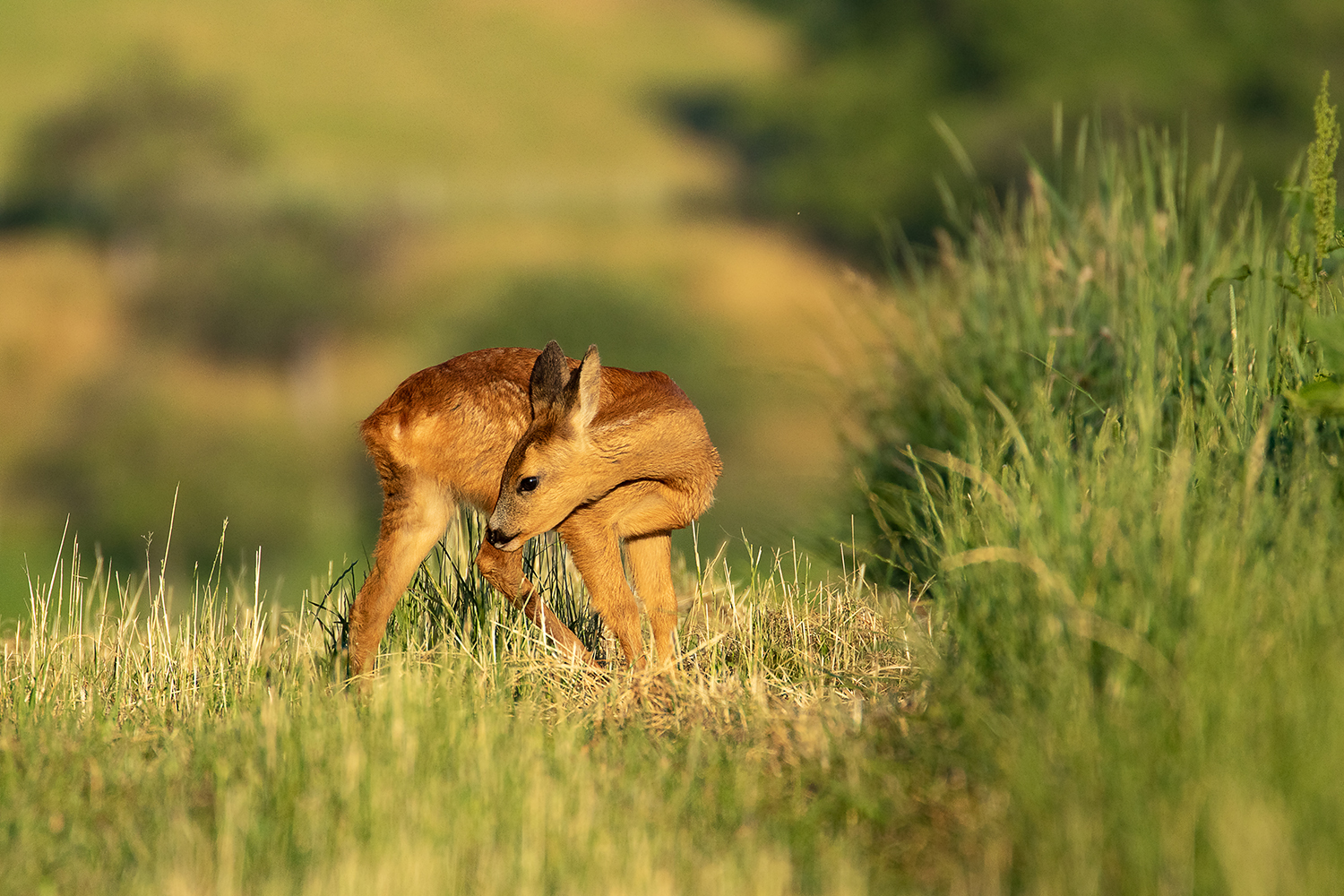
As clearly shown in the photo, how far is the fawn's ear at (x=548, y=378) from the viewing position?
5.77 m

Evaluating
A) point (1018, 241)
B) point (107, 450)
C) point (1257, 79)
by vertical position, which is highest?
point (1257, 79)

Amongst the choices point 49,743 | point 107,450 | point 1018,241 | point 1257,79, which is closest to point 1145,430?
point 49,743

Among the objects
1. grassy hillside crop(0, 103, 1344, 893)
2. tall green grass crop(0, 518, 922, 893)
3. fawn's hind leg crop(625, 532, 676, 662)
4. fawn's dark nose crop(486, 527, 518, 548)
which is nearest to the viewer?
grassy hillside crop(0, 103, 1344, 893)

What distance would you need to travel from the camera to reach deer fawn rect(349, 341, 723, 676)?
5.82m

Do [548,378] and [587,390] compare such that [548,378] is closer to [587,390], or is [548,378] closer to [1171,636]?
[587,390]

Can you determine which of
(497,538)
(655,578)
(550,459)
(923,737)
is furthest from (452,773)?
(655,578)

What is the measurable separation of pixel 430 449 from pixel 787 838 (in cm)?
280

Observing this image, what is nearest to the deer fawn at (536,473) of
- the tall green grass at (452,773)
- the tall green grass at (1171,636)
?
the tall green grass at (452,773)

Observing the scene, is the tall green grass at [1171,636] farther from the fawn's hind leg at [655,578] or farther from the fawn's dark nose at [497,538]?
the fawn's dark nose at [497,538]

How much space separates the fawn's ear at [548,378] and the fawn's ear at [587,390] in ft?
0.24

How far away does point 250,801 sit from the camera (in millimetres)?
4172

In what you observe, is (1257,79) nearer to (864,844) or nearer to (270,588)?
(270,588)

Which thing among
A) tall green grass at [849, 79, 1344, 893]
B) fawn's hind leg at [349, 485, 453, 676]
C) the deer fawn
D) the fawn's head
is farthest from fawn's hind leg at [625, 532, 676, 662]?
tall green grass at [849, 79, 1344, 893]

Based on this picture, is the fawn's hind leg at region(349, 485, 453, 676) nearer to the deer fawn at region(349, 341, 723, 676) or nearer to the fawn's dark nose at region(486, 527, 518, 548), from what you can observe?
the deer fawn at region(349, 341, 723, 676)
